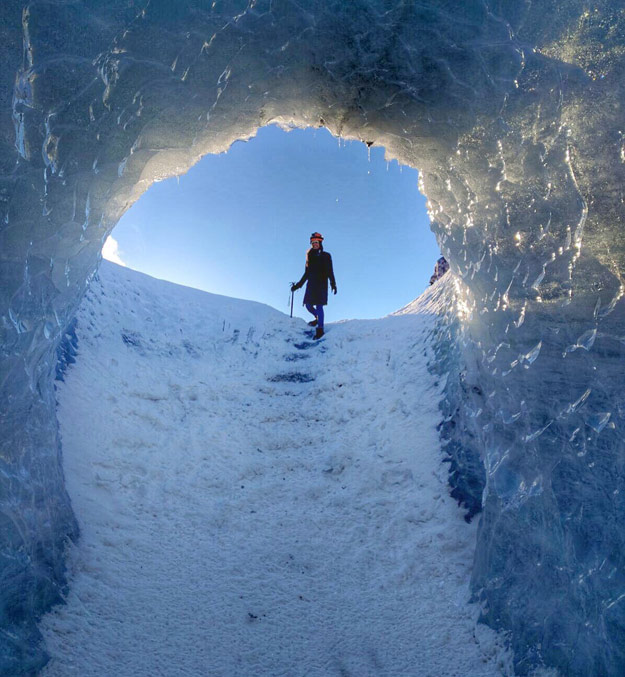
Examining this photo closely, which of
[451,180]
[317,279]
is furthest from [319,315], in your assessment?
[451,180]

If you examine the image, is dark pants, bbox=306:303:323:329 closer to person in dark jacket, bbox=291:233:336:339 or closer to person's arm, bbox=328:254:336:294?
person in dark jacket, bbox=291:233:336:339

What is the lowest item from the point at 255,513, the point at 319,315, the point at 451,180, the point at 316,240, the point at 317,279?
the point at 255,513

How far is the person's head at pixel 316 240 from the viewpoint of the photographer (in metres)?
8.51

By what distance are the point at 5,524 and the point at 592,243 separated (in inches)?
142

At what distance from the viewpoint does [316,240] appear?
849 centimetres

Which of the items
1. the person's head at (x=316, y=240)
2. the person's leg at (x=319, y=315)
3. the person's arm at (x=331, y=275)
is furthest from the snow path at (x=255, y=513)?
the person's head at (x=316, y=240)

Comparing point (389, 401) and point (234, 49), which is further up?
point (234, 49)

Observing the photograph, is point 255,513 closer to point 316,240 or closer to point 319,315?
point 319,315

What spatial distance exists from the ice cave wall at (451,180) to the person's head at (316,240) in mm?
5389

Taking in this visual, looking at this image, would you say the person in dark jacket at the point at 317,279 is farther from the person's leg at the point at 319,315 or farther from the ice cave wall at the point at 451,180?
the ice cave wall at the point at 451,180

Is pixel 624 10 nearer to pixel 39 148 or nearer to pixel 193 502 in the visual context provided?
pixel 39 148

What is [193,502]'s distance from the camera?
4141 millimetres

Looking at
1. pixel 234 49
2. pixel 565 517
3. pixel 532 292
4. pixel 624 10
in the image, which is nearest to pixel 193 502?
pixel 565 517

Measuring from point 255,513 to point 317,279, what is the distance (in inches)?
207
